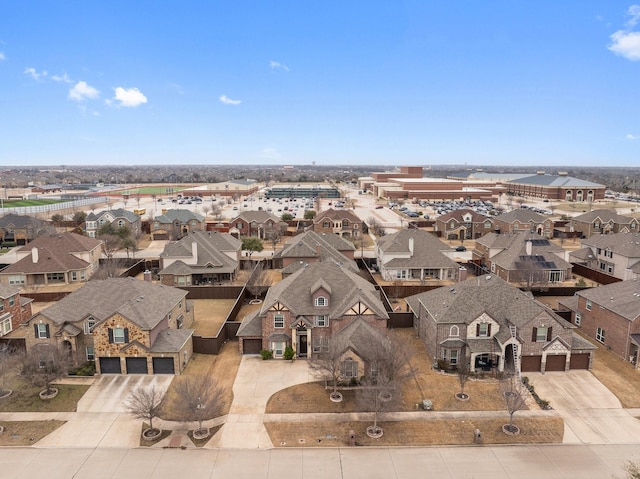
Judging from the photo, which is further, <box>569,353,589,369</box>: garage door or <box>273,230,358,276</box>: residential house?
<box>273,230,358,276</box>: residential house

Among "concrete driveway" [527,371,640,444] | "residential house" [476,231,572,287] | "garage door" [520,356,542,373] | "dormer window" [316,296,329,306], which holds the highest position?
"dormer window" [316,296,329,306]

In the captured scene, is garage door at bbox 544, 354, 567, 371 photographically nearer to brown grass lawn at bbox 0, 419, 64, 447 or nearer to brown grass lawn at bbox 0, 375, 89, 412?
brown grass lawn at bbox 0, 375, 89, 412

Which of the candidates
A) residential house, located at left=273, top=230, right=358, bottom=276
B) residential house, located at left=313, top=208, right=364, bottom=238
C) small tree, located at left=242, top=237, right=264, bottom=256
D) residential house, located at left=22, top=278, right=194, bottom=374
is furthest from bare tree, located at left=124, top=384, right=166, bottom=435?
residential house, located at left=313, top=208, right=364, bottom=238

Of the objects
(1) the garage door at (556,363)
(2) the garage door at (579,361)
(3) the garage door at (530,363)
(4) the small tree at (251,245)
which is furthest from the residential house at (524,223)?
(3) the garage door at (530,363)

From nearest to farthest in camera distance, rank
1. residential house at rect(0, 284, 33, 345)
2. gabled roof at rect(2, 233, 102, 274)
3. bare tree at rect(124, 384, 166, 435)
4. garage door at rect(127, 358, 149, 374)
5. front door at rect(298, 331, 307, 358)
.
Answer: bare tree at rect(124, 384, 166, 435), garage door at rect(127, 358, 149, 374), front door at rect(298, 331, 307, 358), residential house at rect(0, 284, 33, 345), gabled roof at rect(2, 233, 102, 274)

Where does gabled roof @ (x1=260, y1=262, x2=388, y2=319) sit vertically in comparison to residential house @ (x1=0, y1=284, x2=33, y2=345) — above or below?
above
